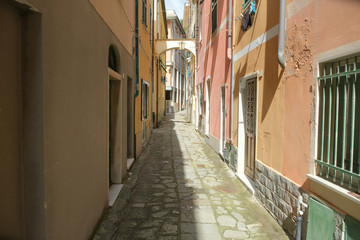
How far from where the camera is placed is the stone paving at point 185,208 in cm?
357

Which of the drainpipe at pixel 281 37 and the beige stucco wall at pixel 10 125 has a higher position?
the drainpipe at pixel 281 37

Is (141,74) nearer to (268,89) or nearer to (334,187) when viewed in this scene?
(268,89)

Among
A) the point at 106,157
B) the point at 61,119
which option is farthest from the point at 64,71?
the point at 106,157

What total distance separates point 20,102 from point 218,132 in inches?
283

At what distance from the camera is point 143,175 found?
6215mm

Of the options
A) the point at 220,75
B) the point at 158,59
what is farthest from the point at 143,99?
the point at 158,59

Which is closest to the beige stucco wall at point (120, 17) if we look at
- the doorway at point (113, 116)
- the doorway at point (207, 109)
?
the doorway at point (113, 116)

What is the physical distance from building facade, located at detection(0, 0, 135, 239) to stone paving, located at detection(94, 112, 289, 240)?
2.49ft

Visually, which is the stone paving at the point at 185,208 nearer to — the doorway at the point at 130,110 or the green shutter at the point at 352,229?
the doorway at the point at 130,110

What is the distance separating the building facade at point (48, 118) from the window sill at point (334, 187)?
8.33 ft

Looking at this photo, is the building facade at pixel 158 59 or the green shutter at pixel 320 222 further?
the building facade at pixel 158 59

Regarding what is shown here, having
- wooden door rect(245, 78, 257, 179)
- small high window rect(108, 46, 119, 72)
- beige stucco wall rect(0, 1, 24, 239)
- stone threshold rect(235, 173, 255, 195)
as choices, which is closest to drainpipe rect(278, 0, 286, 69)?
wooden door rect(245, 78, 257, 179)

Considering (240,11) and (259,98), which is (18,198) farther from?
(240,11)

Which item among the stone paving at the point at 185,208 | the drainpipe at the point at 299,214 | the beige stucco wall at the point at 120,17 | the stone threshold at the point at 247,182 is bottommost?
the stone paving at the point at 185,208
